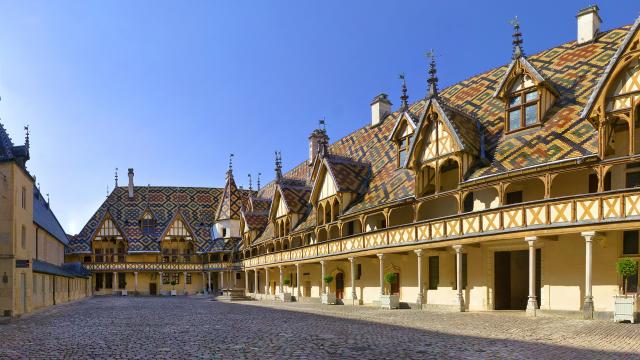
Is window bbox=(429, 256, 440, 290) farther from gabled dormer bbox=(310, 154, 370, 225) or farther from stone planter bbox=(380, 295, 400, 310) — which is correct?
gabled dormer bbox=(310, 154, 370, 225)

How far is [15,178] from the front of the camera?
2527 cm

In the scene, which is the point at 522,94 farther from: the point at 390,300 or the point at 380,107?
the point at 380,107

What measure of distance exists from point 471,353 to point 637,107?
1135 centimetres

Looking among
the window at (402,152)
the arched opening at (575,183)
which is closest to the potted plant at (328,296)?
the window at (402,152)

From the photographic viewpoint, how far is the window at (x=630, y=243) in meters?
18.3

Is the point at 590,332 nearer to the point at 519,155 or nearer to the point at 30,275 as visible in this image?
the point at 519,155

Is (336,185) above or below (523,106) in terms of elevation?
below

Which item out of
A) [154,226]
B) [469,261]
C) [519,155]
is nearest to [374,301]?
[469,261]

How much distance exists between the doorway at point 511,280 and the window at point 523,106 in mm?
5330

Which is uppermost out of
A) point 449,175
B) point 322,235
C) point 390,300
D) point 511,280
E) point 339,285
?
point 449,175

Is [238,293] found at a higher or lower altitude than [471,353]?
lower

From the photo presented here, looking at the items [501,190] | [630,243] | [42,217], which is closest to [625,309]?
[630,243]

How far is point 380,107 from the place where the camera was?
39.9 meters

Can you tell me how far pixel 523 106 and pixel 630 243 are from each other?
6739mm
